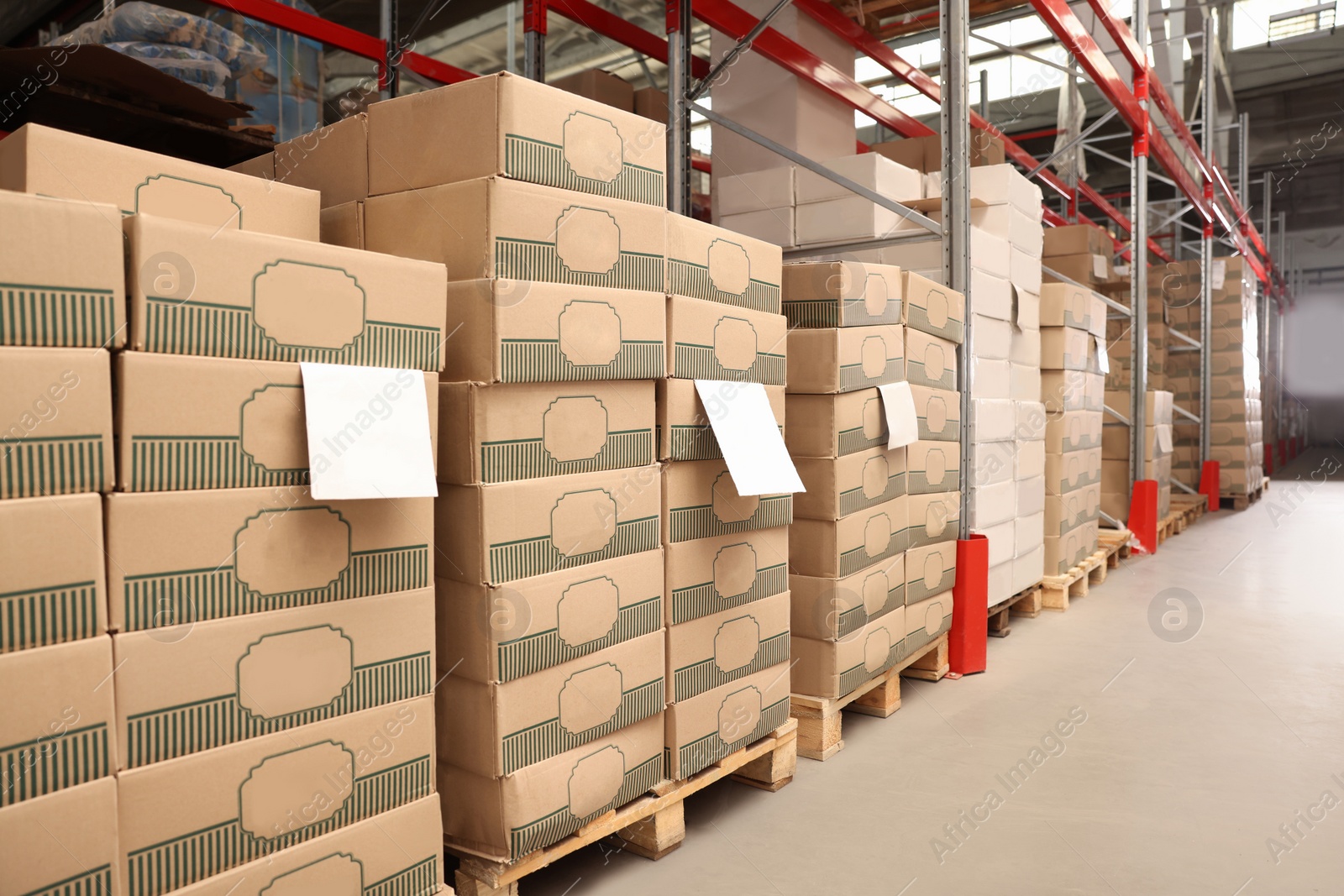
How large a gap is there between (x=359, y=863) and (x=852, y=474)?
2.14m

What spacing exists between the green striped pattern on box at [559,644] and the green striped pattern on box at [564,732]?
0.46 feet

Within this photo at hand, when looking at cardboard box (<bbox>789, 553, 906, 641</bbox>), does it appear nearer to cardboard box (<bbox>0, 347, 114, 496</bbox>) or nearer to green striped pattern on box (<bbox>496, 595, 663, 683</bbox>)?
green striped pattern on box (<bbox>496, 595, 663, 683</bbox>)

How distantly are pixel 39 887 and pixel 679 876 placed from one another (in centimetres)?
151

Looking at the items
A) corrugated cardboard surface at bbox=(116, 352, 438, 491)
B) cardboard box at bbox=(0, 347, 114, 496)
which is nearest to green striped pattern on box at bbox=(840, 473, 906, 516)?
corrugated cardboard surface at bbox=(116, 352, 438, 491)

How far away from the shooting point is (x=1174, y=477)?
37.4 feet

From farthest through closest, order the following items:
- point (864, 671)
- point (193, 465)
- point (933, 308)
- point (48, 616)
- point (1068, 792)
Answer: point (933, 308)
point (864, 671)
point (1068, 792)
point (193, 465)
point (48, 616)

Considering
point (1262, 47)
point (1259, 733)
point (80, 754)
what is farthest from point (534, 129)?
point (1262, 47)

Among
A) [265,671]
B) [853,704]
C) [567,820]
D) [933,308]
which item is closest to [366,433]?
[265,671]

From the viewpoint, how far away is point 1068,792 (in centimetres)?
297

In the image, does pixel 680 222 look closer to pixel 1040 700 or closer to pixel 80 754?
pixel 80 754

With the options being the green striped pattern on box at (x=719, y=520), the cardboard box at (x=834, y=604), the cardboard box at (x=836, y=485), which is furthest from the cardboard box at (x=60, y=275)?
the cardboard box at (x=834, y=604)

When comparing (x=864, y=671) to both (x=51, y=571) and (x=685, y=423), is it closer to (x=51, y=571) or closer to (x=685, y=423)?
(x=685, y=423)

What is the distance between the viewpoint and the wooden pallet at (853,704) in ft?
10.7

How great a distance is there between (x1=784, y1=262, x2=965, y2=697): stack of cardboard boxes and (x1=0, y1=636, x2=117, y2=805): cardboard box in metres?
2.33
